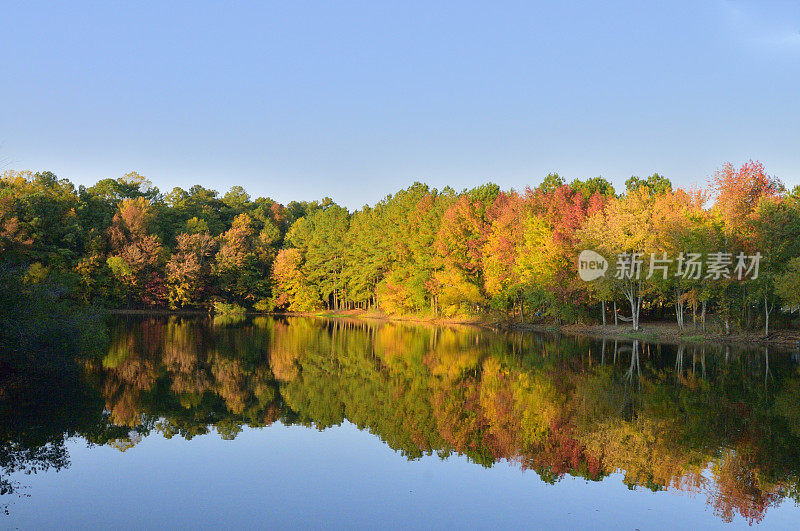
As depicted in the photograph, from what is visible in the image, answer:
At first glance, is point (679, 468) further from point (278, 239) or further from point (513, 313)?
point (278, 239)

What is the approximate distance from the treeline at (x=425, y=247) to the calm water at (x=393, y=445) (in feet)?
19.2

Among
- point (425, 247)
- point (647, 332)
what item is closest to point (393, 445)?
point (647, 332)

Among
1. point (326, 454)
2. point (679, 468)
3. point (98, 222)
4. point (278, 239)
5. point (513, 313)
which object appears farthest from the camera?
point (278, 239)

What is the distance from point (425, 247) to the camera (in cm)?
5519

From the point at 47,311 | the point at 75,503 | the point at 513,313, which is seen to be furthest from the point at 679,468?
the point at 513,313

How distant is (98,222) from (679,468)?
2474 inches

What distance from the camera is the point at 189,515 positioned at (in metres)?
8.00

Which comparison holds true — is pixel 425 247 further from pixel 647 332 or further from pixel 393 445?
pixel 393 445

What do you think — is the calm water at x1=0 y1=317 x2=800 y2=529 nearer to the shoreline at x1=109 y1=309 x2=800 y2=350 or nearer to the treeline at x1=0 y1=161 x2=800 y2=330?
the treeline at x1=0 y1=161 x2=800 y2=330

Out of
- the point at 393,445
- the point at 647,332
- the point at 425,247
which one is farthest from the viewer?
the point at 425,247

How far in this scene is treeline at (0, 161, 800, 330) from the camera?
3441 centimetres

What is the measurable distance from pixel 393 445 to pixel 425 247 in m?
43.7

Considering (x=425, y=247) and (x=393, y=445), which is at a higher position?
(x=425, y=247)

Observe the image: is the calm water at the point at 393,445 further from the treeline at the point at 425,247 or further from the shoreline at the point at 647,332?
the shoreline at the point at 647,332
